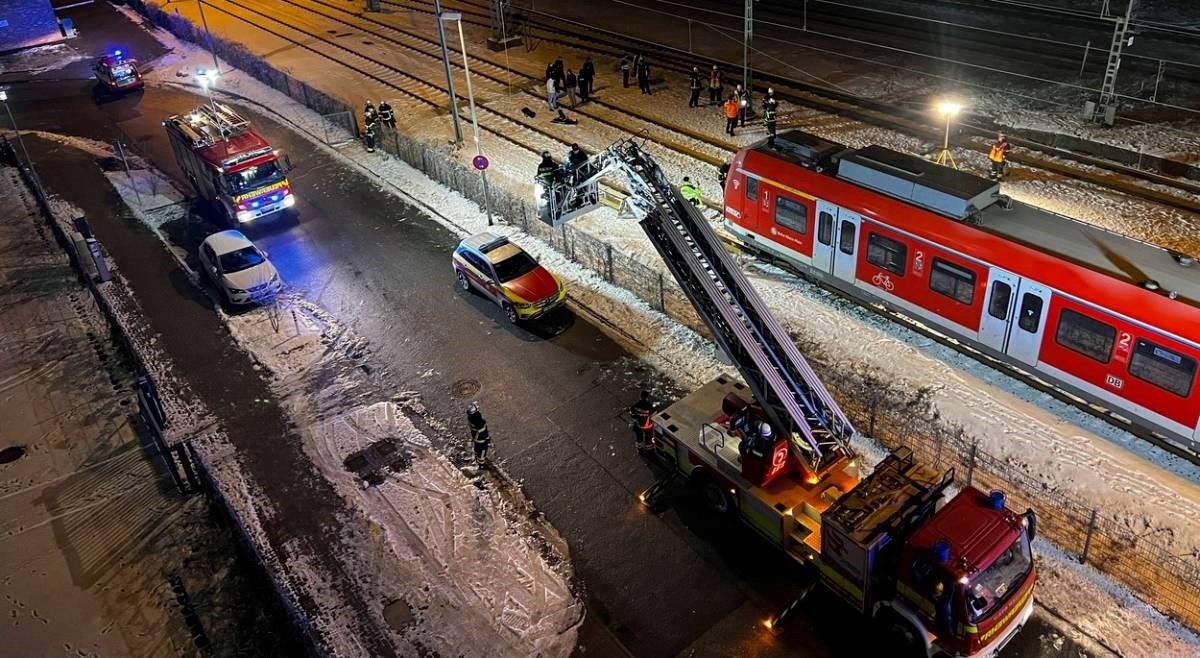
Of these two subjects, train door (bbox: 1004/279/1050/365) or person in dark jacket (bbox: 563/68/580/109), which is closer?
train door (bbox: 1004/279/1050/365)

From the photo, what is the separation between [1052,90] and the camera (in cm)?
3403

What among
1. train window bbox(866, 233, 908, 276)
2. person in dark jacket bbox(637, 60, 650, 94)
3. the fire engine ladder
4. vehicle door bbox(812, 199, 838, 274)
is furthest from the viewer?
person in dark jacket bbox(637, 60, 650, 94)

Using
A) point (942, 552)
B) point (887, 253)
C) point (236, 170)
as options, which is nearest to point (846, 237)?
point (887, 253)

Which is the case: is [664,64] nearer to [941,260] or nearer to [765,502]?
[941,260]

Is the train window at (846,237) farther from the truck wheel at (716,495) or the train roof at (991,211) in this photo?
the truck wheel at (716,495)

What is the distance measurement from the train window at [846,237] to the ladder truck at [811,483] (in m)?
6.03

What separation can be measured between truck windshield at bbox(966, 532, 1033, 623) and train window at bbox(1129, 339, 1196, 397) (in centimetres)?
551

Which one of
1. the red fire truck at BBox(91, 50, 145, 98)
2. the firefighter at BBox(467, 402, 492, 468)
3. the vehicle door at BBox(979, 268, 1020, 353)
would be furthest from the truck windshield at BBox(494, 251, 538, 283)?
the red fire truck at BBox(91, 50, 145, 98)

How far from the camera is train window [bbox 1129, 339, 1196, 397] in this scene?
15479mm

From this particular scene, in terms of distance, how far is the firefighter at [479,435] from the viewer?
17.4m

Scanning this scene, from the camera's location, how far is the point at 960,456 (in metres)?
16.5

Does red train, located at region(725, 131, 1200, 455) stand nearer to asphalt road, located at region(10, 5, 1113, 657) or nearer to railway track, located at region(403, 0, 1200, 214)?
asphalt road, located at region(10, 5, 1113, 657)

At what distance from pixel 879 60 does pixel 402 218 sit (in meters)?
22.6

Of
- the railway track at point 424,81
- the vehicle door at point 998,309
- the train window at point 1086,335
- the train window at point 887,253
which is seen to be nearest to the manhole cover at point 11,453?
the railway track at point 424,81
